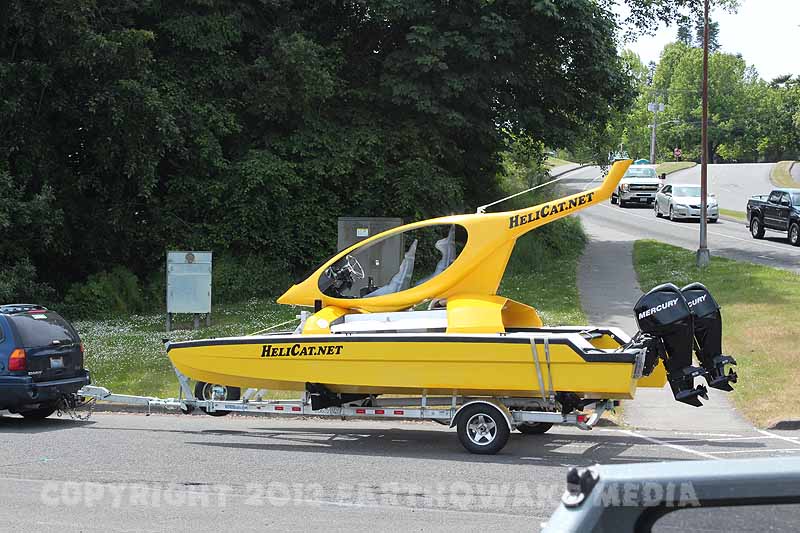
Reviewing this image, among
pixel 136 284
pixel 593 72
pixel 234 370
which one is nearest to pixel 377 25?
pixel 593 72

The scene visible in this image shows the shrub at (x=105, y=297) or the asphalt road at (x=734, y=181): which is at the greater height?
the asphalt road at (x=734, y=181)

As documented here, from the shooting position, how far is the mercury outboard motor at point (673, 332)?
34.7 feet

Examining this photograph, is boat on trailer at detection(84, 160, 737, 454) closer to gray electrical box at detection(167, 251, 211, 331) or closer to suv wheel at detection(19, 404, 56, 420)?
suv wheel at detection(19, 404, 56, 420)

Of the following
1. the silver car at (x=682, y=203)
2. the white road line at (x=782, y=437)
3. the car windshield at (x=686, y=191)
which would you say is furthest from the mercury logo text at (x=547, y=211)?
the car windshield at (x=686, y=191)

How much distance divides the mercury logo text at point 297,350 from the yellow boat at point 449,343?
0.01m

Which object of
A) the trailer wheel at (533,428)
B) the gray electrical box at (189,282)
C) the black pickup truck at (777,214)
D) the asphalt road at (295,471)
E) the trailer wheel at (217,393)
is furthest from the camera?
the black pickup truck at (777,214)

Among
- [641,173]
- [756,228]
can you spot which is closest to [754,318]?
[756,228]

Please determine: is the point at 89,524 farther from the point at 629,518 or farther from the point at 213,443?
the point at 629,518

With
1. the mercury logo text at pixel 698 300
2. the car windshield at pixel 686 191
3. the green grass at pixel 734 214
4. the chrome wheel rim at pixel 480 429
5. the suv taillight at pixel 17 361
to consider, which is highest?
the car windshield at pixel 686 191

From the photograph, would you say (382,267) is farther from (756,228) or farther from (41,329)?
(756,228)

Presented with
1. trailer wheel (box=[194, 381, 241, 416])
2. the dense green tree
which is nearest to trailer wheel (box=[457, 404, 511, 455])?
trailer wheel (box=[194, 381, 241, 416])

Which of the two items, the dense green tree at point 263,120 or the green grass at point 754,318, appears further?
the dense green tree at point 263,120

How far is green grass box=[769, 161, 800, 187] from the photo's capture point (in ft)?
244

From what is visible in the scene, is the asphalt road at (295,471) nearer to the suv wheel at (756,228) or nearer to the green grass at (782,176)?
the suv wheel at (756,228)
